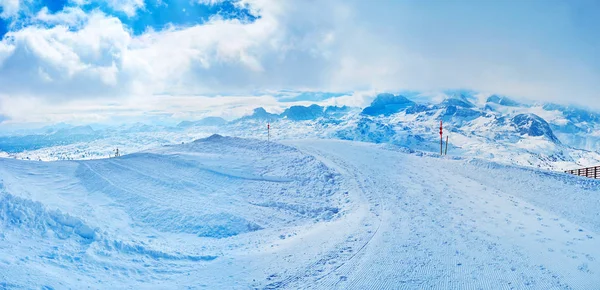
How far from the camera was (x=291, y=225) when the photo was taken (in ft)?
65.7

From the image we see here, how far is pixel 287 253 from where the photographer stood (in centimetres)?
1582

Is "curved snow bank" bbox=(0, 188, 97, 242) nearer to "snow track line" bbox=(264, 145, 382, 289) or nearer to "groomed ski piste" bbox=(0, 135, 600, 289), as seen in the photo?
"groomed ski piste" bbox=(0, 135, 600, 289)

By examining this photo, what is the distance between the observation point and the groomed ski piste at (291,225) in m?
13.5

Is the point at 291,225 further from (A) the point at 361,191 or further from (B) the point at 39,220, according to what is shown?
(B) the point at 39,220

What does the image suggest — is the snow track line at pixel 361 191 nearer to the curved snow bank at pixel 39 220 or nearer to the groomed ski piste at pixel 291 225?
the groomed ski piste at pixel 291 225

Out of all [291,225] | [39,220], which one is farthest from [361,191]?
[39,220]

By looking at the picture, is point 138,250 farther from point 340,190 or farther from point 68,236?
point 340,190

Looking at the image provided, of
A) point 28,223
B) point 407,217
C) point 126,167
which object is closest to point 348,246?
point 407,217

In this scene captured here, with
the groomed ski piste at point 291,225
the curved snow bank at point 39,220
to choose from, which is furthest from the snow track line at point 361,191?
Result: the curved snow bank at point 39,220

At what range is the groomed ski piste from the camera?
530 inches

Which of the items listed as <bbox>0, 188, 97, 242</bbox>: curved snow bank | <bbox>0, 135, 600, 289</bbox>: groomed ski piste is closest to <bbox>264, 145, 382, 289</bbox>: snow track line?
<bbox>0, 135, 600, 289</bbox>: groomed ski piste

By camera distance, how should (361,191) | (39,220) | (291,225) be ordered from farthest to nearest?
1. (361,191)
2. (291,225)
3. (39,220)

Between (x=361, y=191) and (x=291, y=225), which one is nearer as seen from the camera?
(x=291, y=225)

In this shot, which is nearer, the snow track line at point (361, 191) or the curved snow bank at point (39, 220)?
the snow track line at point (361, 191)
